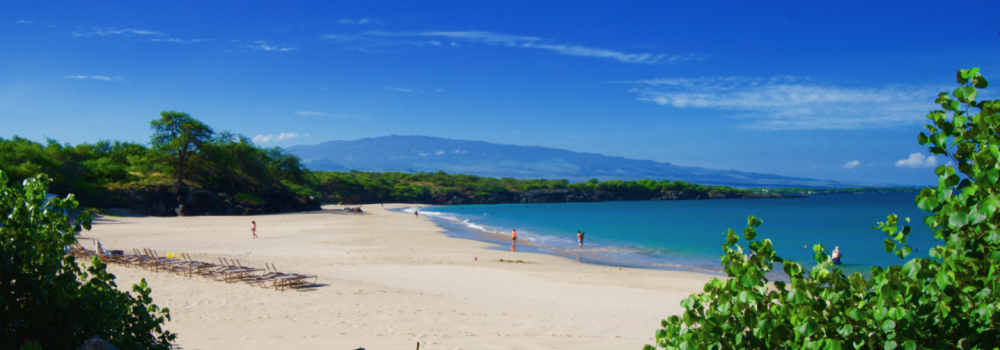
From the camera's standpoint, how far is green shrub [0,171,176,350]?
10.7 feet

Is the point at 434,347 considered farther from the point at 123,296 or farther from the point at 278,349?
the point at 123,296

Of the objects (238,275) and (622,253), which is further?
(622,253)

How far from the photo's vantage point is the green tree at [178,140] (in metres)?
56.6

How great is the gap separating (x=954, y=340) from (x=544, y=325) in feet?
29.7

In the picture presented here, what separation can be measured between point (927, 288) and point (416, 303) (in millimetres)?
11577

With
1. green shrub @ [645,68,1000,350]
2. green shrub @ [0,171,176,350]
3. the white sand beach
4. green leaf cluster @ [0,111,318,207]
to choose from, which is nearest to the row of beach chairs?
the white sand beach

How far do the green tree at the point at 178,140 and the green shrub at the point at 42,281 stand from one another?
201 ft

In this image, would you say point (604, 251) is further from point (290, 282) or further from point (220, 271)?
point (220, 271)

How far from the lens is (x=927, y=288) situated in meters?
2.18

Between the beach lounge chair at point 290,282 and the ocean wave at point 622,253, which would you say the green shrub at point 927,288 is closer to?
the beach lounge chair at point 290,282

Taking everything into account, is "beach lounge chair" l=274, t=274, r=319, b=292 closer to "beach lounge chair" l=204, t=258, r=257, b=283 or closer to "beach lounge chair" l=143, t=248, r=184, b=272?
"beach lounge chair" l=204, t=258, r=257, b=283

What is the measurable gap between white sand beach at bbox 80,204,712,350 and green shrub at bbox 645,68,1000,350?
7.00 metres

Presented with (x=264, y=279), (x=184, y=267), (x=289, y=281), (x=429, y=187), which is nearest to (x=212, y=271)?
(x=184, y=267)

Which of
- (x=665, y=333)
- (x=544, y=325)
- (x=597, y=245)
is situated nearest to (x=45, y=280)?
(x=665, y=333)
